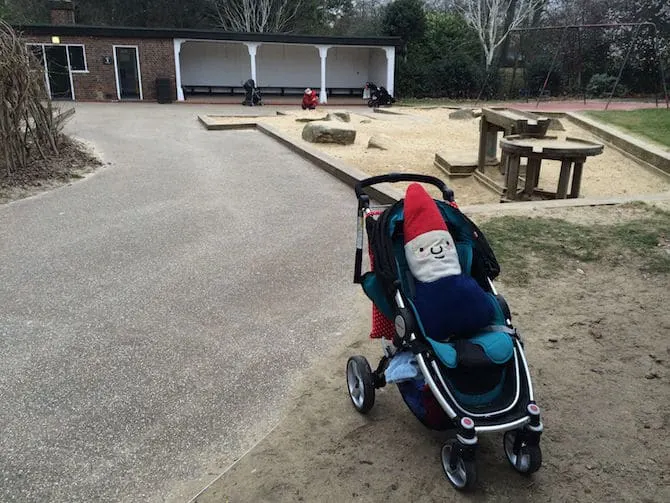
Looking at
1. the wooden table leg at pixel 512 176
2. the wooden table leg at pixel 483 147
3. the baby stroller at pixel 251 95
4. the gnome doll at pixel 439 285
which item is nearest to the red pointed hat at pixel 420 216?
the gnome doll at pixel 439 285

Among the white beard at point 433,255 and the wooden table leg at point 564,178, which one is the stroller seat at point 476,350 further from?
the wooden table leg at point 564,178

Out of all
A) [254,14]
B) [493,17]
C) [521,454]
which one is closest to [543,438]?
[521,454]

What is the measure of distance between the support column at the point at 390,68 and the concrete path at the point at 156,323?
20968 millimetres

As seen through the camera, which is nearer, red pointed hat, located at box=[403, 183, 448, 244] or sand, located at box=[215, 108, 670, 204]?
red pointed hat, located at box=[403, 183, 448, 244]

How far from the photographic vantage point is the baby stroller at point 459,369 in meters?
2.51

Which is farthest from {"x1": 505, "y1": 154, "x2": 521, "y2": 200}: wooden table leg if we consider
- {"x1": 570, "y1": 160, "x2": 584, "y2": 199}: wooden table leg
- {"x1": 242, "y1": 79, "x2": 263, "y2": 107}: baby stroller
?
{"x1": 242, "y1": 79, "x2": 263, "y2": 107}: baby stroller

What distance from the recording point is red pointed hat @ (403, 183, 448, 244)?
9.30 feet

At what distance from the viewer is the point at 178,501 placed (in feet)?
8.55

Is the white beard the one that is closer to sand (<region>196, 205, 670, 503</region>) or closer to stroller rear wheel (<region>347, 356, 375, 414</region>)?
stroller rear wheel (<region>347, 356, 375, 414</region>)

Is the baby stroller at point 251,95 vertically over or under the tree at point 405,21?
under

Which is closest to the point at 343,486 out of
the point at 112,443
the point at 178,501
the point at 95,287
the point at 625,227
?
the point at 178,501

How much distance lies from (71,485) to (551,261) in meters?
4.17

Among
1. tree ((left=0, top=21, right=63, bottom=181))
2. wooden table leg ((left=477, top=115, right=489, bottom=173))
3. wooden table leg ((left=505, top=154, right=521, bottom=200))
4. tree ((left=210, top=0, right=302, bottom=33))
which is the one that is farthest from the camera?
tree ((left=210, top=0, right=302, bottom=33))

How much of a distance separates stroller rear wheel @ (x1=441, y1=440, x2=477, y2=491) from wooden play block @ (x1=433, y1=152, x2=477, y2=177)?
7.46 metres
